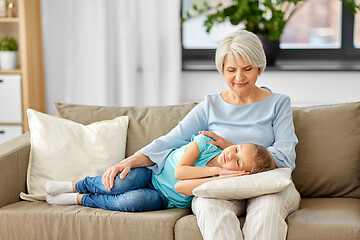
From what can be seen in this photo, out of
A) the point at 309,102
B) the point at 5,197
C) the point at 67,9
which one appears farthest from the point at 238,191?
the point at 67,9

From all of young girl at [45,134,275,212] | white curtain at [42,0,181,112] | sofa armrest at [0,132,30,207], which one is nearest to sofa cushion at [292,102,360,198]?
young girl at [45,134,275,212]

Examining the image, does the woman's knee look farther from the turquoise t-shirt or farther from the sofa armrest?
the sofa armrest

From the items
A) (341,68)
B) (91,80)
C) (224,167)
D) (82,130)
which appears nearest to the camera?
(224,167)

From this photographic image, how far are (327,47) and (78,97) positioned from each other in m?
1.70

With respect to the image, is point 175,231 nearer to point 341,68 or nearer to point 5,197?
point 5,197

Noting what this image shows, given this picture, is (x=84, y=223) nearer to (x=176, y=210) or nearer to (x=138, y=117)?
(x=176, y=210)

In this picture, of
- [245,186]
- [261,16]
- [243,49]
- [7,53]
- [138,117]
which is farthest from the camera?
[7,53]

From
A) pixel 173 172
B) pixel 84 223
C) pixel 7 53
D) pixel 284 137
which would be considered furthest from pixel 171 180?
pixel 7 53

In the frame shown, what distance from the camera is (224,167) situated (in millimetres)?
2137

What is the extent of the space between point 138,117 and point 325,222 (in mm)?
995

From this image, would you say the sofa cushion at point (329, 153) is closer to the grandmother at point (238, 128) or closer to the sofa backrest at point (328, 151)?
the sofa backrest at point (328, 151)

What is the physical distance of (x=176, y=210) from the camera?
2.23 meters

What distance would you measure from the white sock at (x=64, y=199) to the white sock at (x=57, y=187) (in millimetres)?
21

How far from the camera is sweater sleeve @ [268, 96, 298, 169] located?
218 cm
